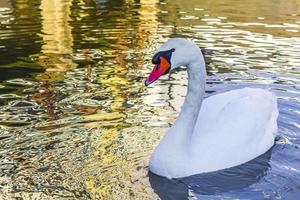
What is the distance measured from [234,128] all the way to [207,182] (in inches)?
29.0

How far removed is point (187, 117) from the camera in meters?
6.37

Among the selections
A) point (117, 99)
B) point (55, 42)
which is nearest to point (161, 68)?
point (117, 99)

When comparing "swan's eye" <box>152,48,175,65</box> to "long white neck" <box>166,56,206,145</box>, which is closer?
"swan's eye" <box>152,48,175,65</box>

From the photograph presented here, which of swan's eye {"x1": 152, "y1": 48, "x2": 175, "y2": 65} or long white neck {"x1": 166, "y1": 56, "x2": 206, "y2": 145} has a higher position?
swan's eye {"x1": 152, "y1": 48, "x2": 175, "y2": 65}

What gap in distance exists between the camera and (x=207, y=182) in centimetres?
616

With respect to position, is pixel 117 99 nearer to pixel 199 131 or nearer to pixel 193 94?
pixel 199 131

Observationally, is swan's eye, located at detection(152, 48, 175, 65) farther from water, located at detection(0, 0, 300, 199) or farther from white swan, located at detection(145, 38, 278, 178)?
water, located at detection(0, 0, 300, 199)

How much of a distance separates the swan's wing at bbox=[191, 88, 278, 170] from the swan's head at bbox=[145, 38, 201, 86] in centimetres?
89

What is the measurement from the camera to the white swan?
593 centimetres

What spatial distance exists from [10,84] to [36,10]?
12.6 metres

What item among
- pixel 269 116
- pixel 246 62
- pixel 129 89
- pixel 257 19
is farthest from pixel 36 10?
pixel 269 116

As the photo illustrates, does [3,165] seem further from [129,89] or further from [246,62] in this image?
[246,62]

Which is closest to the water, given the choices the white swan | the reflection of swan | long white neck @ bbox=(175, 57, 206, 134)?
the reflection of swan

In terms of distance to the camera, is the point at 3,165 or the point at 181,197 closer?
the point at 181,197
